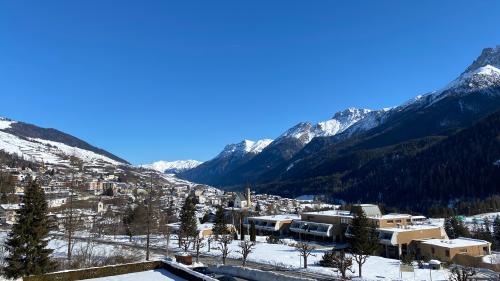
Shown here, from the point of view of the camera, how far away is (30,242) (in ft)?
120

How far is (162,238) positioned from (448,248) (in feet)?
154

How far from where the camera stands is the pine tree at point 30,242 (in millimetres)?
35562

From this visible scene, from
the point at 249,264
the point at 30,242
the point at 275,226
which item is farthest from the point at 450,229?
the point at 30,242

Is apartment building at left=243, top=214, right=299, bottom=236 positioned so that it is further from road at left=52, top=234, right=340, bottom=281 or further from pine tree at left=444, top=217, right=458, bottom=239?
road at left=52, top=234, right=340, bottom=281

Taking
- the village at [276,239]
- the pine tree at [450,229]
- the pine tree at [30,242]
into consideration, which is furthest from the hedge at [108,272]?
the pine tree at [450,229]

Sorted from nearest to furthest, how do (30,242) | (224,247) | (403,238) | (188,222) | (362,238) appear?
(30,242), (362,238), (224,247), (403,238), (188,222)

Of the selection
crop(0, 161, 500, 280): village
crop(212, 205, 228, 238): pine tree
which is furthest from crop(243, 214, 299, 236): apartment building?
crop(212, 205, 228, 238): pine tree

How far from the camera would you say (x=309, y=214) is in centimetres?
9612

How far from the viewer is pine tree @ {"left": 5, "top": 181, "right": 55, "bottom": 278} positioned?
3556cm

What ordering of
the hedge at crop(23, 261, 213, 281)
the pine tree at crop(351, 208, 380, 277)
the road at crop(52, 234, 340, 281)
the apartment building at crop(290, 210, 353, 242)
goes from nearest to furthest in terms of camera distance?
1. the hedge at crop(23, 261, 213, 281)
2. the road at crop(52, 234, 340, 281)
3. the pine tree at crop(351, 208, 380, 277)
4. the apartment building at crop(290, 210, 353, 242)

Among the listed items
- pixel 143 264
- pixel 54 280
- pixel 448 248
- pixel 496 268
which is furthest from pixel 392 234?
pixel 54 280

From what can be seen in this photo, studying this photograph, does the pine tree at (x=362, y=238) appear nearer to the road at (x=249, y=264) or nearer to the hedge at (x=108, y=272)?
the road at (x=249, y=264)

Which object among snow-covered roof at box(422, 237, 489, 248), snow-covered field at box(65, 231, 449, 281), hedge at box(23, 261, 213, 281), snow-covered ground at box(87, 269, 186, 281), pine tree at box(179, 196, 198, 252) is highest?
pine tree at box(179, 196, 198, 252)

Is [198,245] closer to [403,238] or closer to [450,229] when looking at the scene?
[403,238]
